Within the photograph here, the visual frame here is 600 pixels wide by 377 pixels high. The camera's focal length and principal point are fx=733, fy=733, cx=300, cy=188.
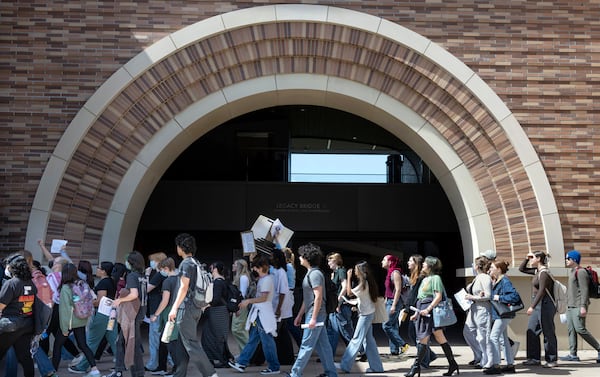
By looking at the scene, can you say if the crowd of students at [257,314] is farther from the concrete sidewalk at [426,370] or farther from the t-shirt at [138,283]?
the concrete sidewalk at [426,370]

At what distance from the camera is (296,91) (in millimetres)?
12555

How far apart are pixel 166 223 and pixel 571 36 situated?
9790 millimetres

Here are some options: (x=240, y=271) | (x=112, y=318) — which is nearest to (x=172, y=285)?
(x=112, y=318)

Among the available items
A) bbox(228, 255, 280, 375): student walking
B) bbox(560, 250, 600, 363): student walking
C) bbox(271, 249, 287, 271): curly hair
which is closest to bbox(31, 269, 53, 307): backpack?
bbox(228, 255, 280, 375): student walking

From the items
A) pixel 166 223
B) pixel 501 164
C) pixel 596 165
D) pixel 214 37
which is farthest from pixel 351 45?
pixel 166 223

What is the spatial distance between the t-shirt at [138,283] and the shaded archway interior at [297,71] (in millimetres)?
3583

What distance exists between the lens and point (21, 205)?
1173 centimetres

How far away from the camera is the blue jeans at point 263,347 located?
9460 millimetres

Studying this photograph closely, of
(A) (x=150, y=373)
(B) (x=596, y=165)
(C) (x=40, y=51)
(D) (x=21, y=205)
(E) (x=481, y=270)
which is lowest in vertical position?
(A) (x=150, y=373)

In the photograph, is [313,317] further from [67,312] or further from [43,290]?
[43,290]

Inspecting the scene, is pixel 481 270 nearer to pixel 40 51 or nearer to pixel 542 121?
pixel 542 121

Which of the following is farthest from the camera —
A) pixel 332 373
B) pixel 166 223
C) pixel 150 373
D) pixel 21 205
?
pixel 166 223

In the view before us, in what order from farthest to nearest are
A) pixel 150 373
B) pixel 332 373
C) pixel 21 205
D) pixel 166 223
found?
1. pixel 166 223
2. pixel 21 205
3. pixel 150 373
4. pixel 332 373

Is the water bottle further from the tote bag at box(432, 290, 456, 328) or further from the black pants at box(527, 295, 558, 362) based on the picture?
the black pants at box(527, 295, 558, 362)
